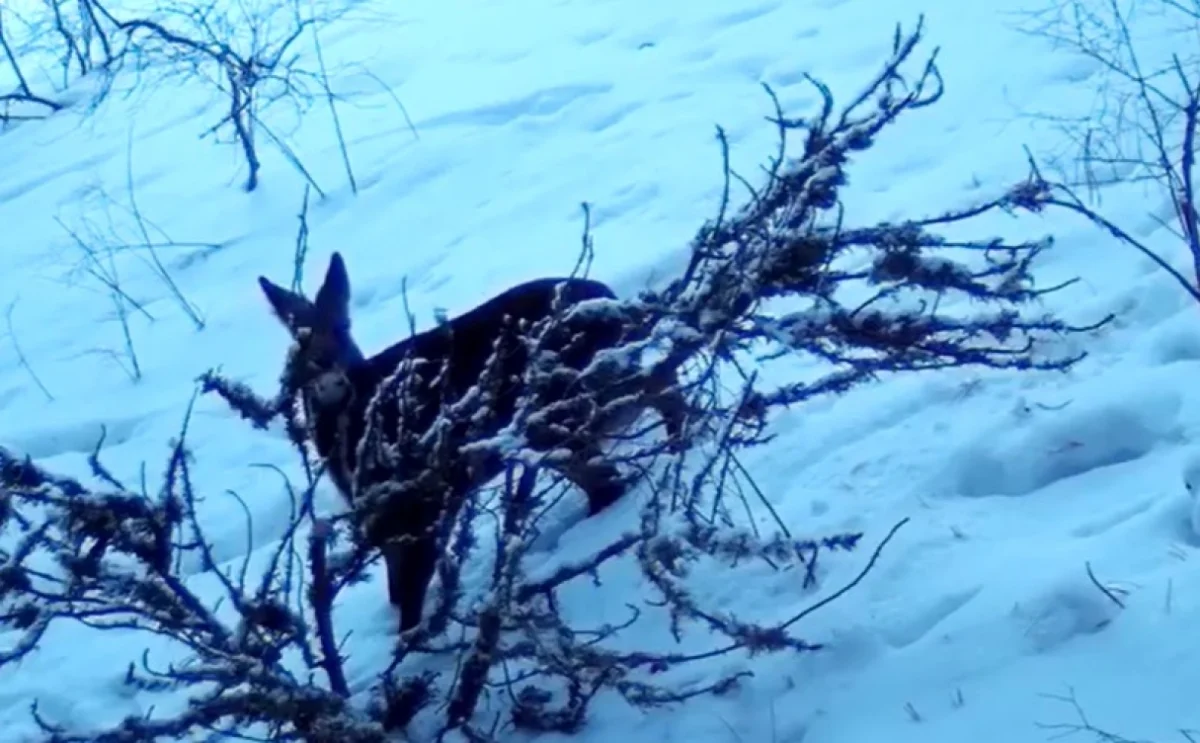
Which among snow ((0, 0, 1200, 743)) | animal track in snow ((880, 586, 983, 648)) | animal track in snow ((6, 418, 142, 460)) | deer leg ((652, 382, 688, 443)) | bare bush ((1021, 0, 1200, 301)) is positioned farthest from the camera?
animal track in snow ((6, 418, 142, 460))

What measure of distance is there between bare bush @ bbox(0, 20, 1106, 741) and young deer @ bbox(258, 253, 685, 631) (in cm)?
4

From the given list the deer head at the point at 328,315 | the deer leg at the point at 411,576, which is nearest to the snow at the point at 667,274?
the deer leg at the point at 411,576

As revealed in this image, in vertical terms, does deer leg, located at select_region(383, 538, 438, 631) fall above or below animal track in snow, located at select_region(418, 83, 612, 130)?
below

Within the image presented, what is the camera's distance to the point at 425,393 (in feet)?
17.3

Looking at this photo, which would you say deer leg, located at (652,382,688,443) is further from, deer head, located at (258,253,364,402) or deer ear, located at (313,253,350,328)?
deer ear, located at (313,253,350,328)

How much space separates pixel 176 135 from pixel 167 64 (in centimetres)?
86

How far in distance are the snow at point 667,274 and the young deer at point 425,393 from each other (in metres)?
0.40

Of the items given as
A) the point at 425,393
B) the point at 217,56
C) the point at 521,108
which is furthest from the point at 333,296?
the point at 521,108

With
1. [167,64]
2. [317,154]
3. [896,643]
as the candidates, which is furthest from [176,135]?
[896,643]

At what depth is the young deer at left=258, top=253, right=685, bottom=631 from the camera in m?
4.02

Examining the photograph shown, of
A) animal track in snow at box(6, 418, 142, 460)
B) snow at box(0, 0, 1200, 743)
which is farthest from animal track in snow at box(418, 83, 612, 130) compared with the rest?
animal track in snow at box(6, 418, 142, 460)

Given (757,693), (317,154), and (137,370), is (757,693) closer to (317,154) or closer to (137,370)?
(137,370)

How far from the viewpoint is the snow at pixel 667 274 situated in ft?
12.7

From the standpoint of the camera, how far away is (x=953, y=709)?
3.66 metres
